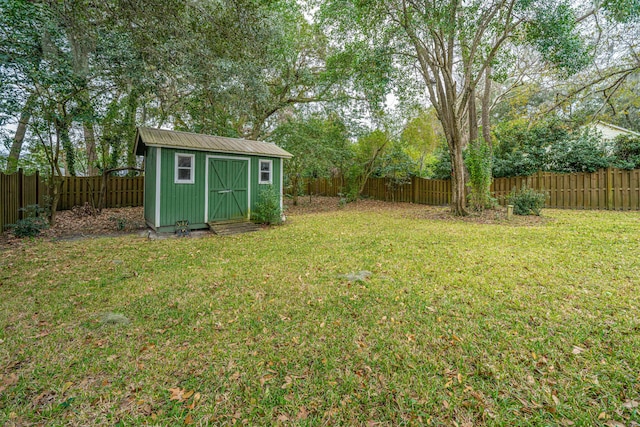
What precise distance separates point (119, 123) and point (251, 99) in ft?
17.1

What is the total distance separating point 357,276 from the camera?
14.0ft

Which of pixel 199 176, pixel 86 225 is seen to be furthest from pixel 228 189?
pixel 86 225

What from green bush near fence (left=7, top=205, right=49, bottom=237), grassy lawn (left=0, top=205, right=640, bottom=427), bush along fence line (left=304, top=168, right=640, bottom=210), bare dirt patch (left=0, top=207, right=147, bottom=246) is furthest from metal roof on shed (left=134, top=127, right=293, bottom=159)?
bush along fence line (left=304, top=168, right=640, bottom=210)

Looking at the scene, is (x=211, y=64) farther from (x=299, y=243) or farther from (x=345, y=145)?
(x=345, y=145)

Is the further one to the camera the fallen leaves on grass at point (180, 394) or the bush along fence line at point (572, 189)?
the bush along fence line at point (572, 189)

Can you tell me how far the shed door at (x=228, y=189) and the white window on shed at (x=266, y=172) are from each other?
575 millimetres

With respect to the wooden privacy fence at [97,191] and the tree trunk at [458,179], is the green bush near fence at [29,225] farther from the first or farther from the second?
the tree trunk at [458,179]

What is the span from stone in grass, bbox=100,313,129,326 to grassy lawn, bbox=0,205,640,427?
3 centimetres

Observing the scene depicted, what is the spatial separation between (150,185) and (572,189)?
Answer: 50.7 feet

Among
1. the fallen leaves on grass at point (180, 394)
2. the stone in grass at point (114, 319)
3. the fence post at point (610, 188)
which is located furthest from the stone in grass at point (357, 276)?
the fence post at point (610, 188)

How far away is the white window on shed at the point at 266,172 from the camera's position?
9.66m

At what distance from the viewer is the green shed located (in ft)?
25.0

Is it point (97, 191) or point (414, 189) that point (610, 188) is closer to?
point (414, 189)

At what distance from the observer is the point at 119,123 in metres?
10.5
